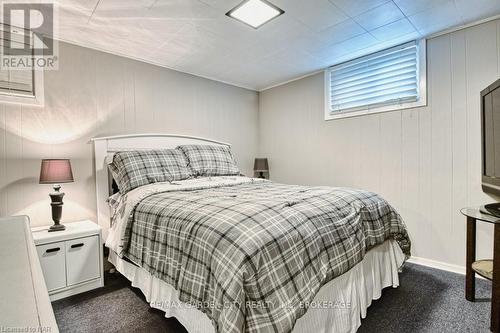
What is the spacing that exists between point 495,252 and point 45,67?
12.4ft

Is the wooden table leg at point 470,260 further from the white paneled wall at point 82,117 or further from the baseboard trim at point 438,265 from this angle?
the white paneled wall at point 82,117

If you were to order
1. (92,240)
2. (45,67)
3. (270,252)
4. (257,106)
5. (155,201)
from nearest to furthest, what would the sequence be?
(270,252), (155,201), (92,240), (45,67), (257,106)

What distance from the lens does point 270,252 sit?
114 centimetres

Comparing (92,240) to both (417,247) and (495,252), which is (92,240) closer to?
(495,252)

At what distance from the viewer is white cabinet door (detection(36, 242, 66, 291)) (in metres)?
1.92

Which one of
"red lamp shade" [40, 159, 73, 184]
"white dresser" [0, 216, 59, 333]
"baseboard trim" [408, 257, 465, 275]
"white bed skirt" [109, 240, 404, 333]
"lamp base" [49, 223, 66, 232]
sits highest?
"red lamp shade" [40, 159, 73, 184]

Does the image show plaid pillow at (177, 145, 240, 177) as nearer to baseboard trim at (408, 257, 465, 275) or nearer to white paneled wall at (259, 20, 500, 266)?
white paneled wall at (259, 20, 500, 266)

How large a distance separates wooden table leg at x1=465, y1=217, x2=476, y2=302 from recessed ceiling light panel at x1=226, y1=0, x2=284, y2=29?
2218 mm

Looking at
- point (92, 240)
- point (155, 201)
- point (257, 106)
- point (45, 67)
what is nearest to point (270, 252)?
point (155, 201)

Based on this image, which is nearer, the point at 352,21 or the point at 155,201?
the point at 155,201

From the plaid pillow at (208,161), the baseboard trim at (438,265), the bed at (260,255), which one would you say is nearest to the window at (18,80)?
the bed at (260,255)

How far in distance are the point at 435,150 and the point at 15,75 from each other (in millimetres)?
3933

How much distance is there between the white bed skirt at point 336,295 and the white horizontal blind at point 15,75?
5.75 ft

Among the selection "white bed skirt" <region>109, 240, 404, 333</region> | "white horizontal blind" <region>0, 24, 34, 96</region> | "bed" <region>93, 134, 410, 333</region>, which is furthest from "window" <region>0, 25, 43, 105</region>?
"white bed skirt" <region>109, 240, 404, 333</region>
